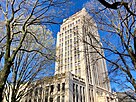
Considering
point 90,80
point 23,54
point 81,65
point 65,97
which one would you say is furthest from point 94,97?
point 23,54

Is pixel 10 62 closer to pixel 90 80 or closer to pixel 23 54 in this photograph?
pixel 23 54

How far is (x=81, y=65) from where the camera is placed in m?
56.8

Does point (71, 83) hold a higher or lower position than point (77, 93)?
higher

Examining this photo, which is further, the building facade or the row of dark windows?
the row of dark windows

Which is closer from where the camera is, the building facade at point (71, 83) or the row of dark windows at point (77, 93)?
the building facade at point (71, 83)

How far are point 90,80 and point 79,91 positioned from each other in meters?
12.2

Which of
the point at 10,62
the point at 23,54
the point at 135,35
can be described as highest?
the point at 23,54

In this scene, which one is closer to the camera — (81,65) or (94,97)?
(94,97)

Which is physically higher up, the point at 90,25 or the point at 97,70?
the point at 97,70

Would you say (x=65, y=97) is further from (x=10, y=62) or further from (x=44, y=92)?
(x=10, y=62)

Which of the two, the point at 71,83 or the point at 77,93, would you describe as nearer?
the point at 71,83

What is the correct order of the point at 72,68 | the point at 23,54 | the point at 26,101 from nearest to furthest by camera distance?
the point at 23,54
the point at 26,101
the point at 72,68

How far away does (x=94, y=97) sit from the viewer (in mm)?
49094

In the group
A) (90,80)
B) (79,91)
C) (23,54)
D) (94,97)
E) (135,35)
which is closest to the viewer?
(135,35)
